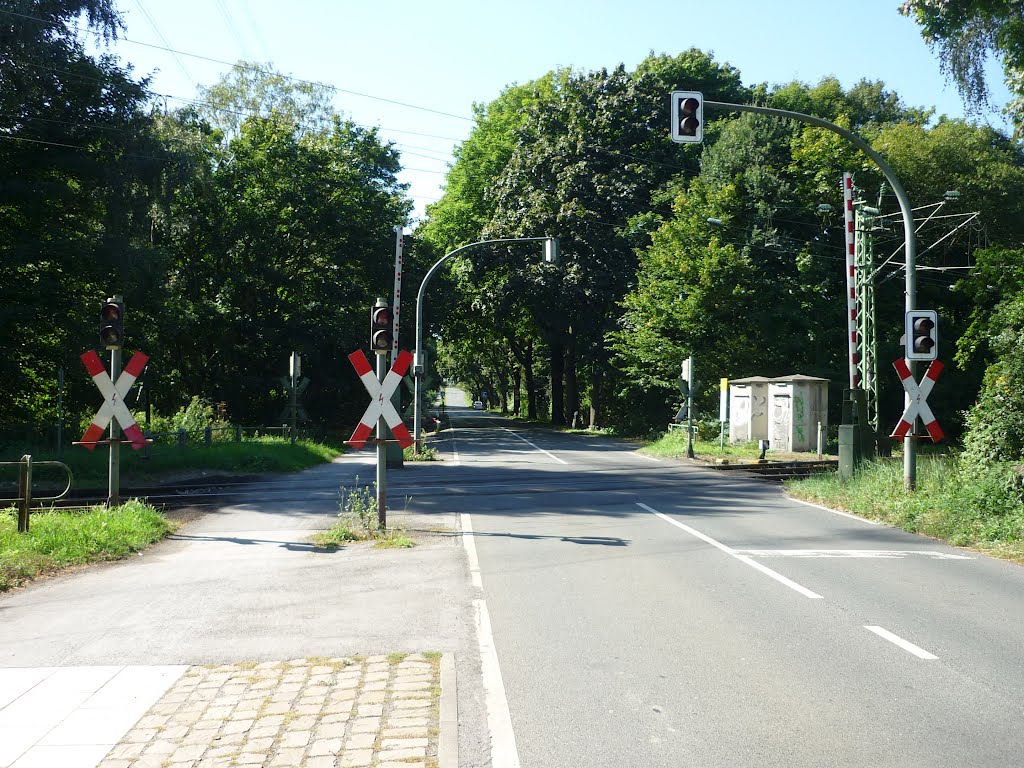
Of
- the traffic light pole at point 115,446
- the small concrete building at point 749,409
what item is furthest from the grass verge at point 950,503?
the small concrete building at point 749,409

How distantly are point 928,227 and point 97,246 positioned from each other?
32.4 metres

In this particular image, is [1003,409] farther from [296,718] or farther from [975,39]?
[296,718]

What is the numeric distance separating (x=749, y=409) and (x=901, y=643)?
25558 millimetres

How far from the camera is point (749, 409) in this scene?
31.8 metres

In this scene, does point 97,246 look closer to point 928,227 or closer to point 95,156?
point 95,156

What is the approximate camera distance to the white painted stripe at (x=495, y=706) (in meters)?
4.49

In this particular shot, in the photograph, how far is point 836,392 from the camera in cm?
3753

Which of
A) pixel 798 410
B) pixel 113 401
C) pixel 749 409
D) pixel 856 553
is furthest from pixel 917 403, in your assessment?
A: pixel 749 409

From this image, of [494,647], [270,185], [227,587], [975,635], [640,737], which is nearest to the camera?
[640,737]

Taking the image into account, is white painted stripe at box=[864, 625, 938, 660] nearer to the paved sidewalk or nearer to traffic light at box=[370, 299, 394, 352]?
the paved sidewalk

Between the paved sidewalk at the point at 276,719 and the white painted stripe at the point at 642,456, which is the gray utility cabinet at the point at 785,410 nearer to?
the white painted stripe at the point at 642,456

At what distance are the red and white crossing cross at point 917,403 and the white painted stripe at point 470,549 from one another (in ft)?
21.9

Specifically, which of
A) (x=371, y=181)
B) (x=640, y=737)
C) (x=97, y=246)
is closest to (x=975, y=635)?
(x=640, y=737)

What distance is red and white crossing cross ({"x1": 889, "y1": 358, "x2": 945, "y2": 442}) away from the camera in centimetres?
1486
